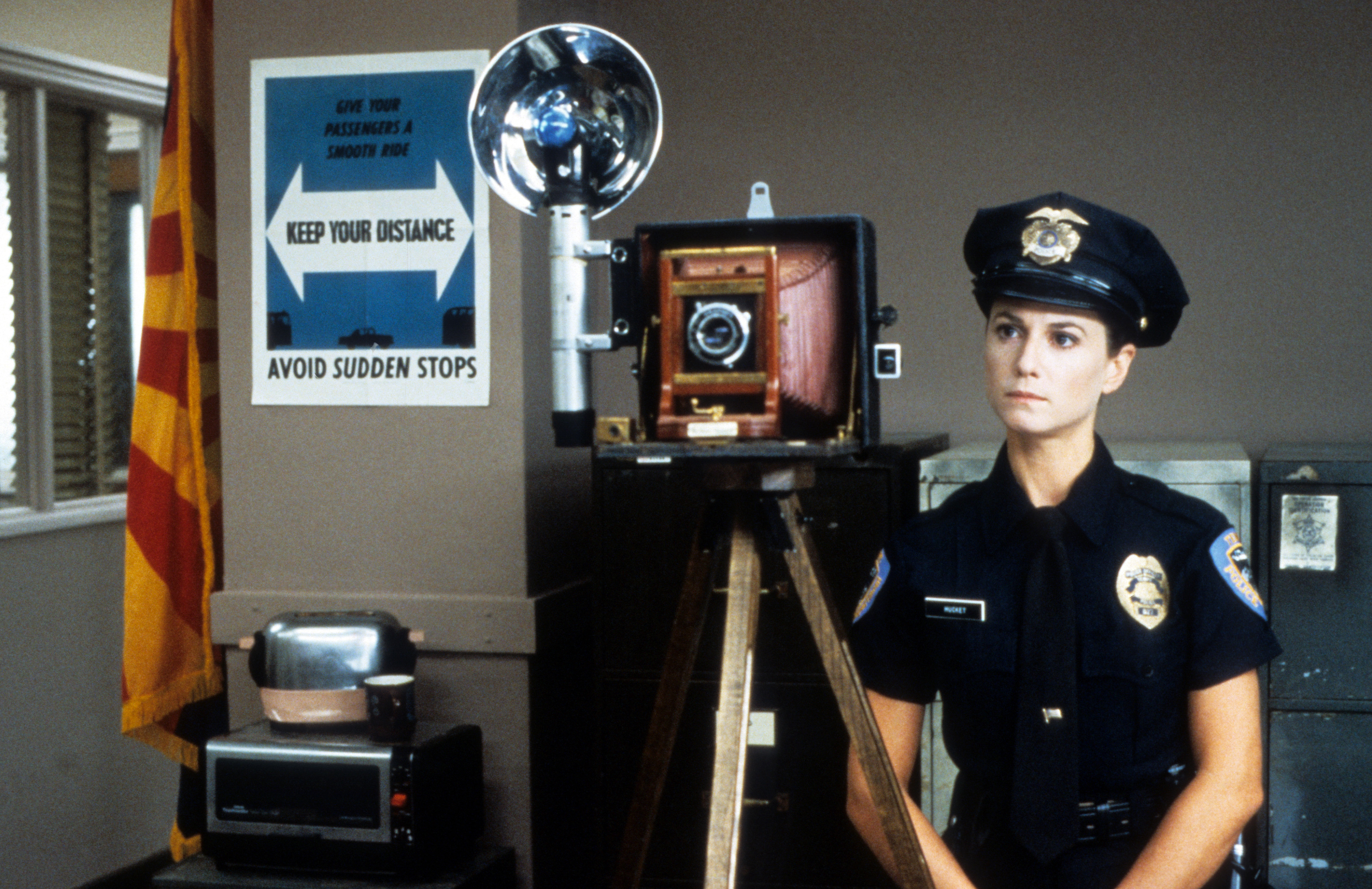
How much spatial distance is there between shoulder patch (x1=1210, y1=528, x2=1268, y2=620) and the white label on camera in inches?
26.2

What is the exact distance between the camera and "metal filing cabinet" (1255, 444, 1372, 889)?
2336mm

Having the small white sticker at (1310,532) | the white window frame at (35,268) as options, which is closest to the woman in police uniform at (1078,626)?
the small white sticker at (1310,532)

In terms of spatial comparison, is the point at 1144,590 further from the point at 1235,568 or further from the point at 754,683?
the point at 754,683

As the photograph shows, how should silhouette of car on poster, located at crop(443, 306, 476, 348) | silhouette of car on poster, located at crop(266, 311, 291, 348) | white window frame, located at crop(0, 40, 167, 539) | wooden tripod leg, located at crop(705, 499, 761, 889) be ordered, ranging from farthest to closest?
white window frame, located at crop(0, 40, 167, 539), silhouette of car on poster, located at crop(266, 311, 291, 348), silhouette of car on poster, located at crop(443, 306, 476, 348), wooden tripod leg, located at crop(705, 499, 761, 889)

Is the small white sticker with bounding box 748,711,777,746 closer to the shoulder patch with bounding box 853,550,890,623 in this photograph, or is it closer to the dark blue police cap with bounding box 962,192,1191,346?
the shoulder patch with bounding box 853,550,890,623

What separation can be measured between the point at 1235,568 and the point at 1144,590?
12 cm

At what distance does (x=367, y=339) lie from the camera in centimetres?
285

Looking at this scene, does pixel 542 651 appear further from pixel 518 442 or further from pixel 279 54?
pixel 279 54

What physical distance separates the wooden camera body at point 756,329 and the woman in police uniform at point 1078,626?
0.19 meters

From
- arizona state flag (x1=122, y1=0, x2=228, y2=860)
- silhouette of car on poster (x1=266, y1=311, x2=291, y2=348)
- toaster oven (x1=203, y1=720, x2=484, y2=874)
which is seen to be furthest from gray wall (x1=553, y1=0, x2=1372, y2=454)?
toaster oven (x1=203, y1=720, x2=484, y2=874)

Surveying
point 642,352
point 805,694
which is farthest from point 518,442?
point 642,352

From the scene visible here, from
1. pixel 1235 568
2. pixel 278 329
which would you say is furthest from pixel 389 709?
pixel 1235 568

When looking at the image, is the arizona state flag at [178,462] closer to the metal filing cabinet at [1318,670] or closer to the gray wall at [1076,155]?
the gray wall at [1076,155]

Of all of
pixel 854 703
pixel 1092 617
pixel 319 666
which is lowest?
pixel 319 666
